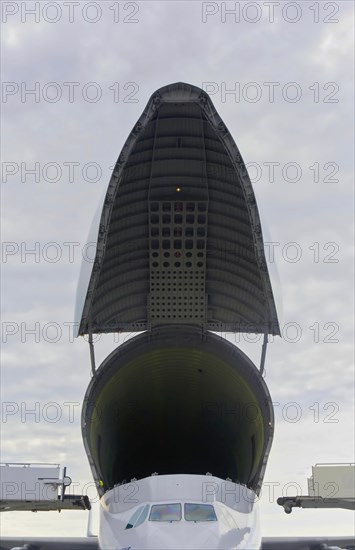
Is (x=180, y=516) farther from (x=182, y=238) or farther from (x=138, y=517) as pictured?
(x=182, y=238)

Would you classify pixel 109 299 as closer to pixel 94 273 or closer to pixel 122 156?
Answer: pixel 94 273

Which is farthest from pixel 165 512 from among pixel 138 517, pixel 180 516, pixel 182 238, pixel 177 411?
pixel 177 411

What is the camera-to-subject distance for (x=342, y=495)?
18.8 m

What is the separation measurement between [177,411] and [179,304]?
4919mm

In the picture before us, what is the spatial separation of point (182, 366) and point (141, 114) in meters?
8.66

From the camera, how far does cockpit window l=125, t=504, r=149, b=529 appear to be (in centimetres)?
1305

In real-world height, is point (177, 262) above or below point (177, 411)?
above

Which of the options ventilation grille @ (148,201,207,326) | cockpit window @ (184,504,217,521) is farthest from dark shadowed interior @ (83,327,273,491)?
cockpit window @ (184,504,217,521)

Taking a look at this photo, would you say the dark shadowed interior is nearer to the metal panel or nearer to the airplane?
the airplane

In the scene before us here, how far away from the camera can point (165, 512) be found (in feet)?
42.3

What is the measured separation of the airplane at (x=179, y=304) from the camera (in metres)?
15.5

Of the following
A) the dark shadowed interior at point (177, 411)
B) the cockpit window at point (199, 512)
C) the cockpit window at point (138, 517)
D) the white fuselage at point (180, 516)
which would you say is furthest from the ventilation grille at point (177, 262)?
the cockpit window at point (199, 512)

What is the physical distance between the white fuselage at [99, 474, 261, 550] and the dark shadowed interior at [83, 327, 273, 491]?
96.7 inches

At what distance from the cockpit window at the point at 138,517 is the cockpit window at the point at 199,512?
82 centimetres
